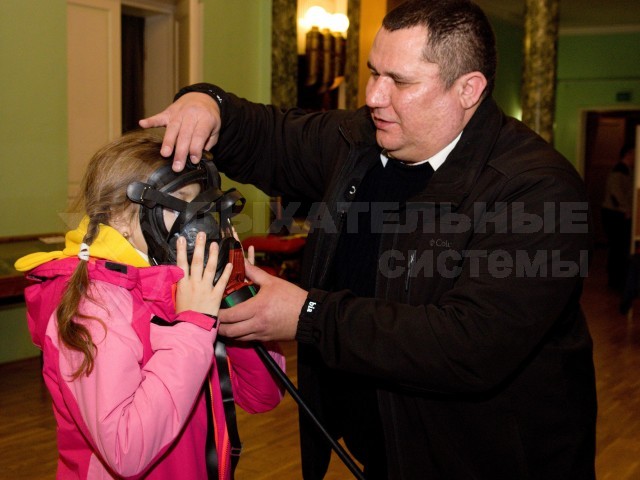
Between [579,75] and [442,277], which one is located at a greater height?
[579,75]

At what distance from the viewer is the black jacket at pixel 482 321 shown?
1.62 meters

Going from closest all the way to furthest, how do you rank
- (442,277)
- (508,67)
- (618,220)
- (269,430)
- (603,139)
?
1. (442,277)
2. (269,430)
3. (618,220)
4. (508,67)
5. (603,139)

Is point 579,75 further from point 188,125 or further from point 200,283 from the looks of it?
point 200,283

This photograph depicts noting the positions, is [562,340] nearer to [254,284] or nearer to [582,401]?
[582,401]

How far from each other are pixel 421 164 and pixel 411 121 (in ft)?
0.55

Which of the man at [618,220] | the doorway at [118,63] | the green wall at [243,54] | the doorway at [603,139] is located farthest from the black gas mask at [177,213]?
the doorway at [603,139]

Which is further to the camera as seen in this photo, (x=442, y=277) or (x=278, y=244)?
(x=278, y=244)

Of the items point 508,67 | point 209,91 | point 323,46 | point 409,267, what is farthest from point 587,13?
point 409,267

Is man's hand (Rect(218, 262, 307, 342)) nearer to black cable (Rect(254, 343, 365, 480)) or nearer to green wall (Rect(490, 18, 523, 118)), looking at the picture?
black cable (Rect(254, 343, 365, 480))

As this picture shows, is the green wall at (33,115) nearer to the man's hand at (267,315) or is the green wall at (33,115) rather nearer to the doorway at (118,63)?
the doorway at (118,63)

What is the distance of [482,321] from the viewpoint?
1.60 metres

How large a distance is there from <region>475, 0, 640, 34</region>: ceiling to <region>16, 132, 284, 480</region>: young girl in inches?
411

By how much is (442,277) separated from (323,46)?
6667 mm

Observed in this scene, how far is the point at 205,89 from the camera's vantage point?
7.04 feet
